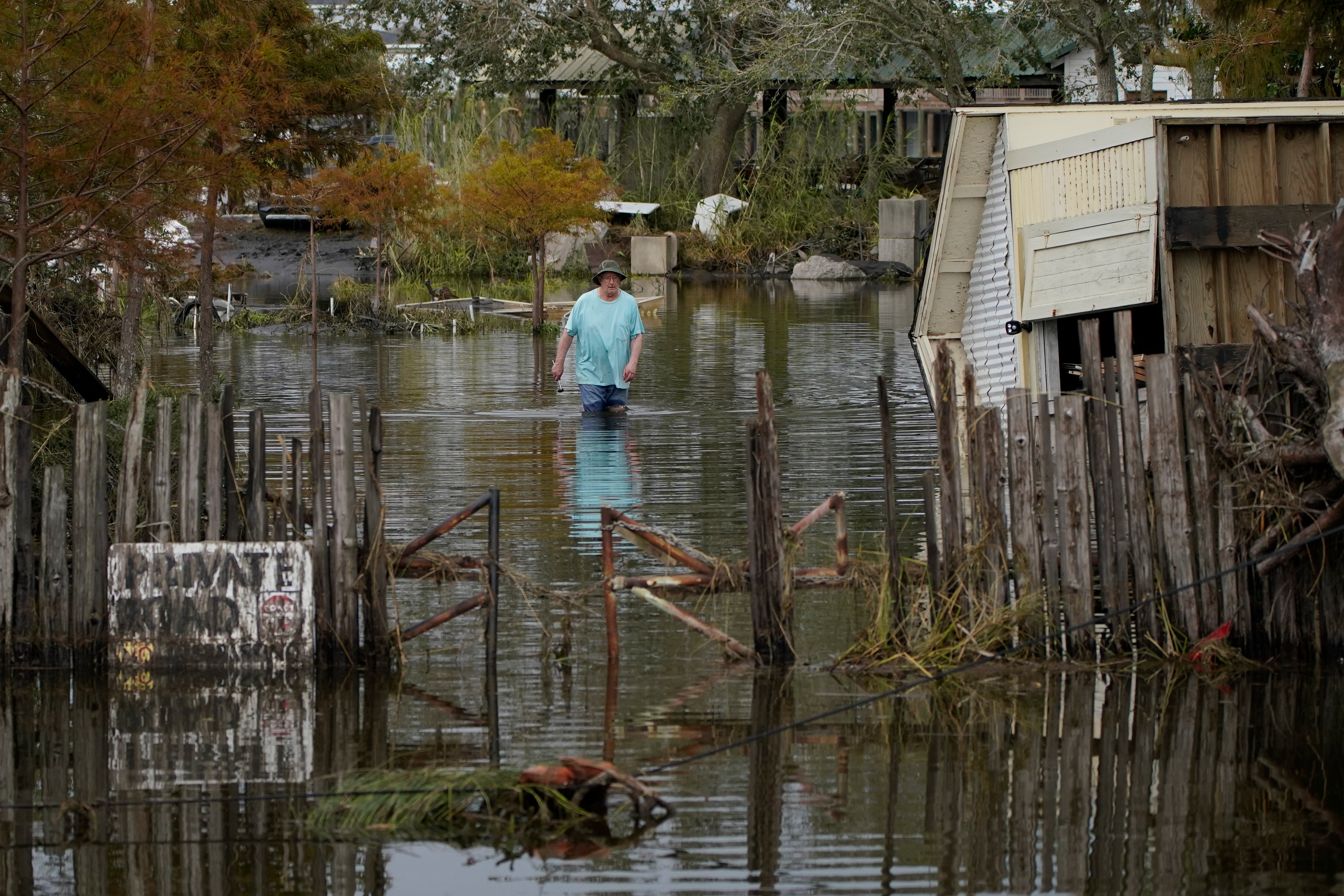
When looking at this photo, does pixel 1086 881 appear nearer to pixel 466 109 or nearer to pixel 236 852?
pixel 236 852

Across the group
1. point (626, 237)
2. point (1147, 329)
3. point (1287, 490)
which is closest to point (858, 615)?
point (1287, 490)

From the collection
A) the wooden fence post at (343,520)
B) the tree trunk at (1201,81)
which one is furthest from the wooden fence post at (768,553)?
the tree trunk at (1201,81)

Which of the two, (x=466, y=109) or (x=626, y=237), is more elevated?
(x=466, y=109)

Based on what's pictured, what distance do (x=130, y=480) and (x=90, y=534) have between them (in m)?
0.29

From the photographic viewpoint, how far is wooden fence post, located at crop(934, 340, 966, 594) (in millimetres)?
7223

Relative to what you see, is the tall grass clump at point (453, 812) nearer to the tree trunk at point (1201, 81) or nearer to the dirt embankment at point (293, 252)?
the tree trunk at point (1201, 81)

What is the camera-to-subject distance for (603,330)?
50.0 feet

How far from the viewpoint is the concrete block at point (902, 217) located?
4659 centimetres

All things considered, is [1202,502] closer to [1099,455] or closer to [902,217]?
[1099,455]

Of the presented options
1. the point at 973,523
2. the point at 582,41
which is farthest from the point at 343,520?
the point at 582,41

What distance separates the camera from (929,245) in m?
13.7

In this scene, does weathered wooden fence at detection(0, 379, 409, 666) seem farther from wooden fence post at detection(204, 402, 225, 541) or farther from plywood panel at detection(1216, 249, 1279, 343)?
plywood panel at detection(1216, 249, 1279, 343)

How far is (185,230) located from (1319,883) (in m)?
17.4

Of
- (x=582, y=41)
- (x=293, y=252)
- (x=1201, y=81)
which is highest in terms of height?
(x=582, y=41)
